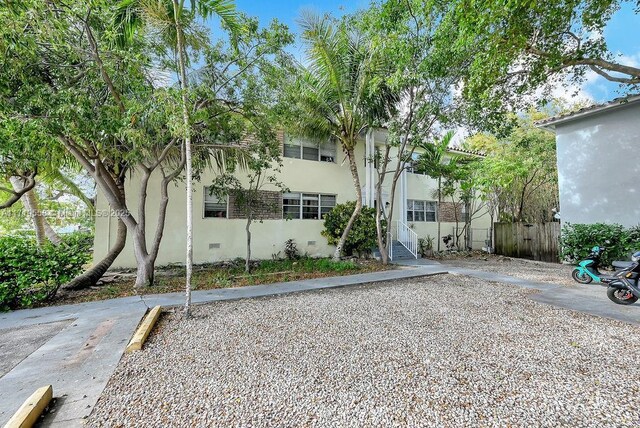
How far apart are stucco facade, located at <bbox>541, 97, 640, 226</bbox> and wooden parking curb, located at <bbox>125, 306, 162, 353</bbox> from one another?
1363cm

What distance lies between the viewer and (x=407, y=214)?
51.9 feet

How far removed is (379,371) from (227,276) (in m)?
6.54

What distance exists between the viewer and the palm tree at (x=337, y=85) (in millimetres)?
8984

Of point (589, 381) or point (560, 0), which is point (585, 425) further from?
point (560, 0)

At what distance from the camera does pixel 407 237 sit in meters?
14.3

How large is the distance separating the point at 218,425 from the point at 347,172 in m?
12.5

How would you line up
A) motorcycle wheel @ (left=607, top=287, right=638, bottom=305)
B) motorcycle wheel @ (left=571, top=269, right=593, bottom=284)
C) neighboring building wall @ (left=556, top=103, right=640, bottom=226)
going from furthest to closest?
1. neighboring building wall @ (left=556, top=103, right=640, bottom=226)
2. motorcycle wheel @ (left=571, top=269, right=593, bottom=284)
3. motorcycle wheel @ (left=607, top=287, right=638, bottom=305)

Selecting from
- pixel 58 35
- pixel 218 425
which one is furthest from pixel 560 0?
pixel 58 35

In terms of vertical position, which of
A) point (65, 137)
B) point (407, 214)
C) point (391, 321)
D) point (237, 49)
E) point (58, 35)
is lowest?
point (391, 321)

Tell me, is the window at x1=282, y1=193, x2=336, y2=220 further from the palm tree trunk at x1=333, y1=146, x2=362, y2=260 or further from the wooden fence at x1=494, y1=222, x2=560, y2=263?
the wooden fence at x1=494, y1=222, x2=560, y2=263

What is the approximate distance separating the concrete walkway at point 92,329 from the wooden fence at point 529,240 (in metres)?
5.78

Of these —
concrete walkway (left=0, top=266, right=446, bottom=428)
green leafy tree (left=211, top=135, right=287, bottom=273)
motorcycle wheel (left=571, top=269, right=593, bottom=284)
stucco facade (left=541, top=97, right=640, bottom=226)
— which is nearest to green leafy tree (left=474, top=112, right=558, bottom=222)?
stucco facade (left=541, top=97, right=640, bottom=226)

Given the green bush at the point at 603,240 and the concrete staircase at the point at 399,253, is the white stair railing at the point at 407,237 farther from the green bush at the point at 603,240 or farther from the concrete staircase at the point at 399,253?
the green bush at the point at 603,240

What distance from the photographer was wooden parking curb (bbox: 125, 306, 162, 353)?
381 centimetres
